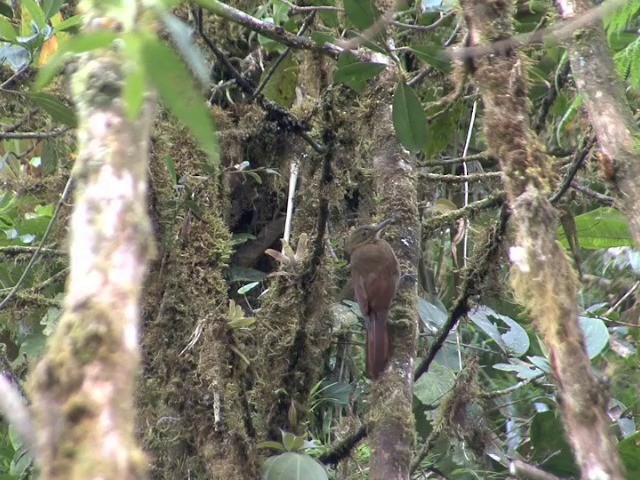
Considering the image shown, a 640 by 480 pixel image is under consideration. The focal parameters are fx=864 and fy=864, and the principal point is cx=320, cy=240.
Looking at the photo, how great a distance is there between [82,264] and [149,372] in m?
2.87

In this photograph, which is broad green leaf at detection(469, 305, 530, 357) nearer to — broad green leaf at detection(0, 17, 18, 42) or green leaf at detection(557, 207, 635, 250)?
green leaf at detection(557, 207, 635, 250)

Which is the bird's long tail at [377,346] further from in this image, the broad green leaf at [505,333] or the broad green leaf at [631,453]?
the broad green leaf at [631,453]

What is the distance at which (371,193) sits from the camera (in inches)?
184

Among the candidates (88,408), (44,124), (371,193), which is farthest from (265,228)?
(88,408)

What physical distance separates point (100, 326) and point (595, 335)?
126 inches

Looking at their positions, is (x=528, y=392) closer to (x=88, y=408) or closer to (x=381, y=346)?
(x=381, y=346)

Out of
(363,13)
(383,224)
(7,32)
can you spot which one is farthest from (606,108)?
(7,32)

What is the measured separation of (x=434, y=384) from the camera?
4.46m

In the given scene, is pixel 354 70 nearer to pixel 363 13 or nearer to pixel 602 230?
pixel 363 13

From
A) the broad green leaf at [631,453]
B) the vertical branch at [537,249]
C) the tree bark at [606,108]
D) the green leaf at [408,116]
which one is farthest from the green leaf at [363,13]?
the broad green leaf at [631,453]

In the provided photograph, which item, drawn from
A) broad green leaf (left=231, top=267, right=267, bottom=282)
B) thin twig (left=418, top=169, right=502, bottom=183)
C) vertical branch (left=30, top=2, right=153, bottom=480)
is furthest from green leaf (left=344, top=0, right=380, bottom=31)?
vertical branch (left=30, top=2, right=153, bottom=480)

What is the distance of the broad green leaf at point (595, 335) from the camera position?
3730mm

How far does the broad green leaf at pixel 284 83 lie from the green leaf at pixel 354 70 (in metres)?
1.06

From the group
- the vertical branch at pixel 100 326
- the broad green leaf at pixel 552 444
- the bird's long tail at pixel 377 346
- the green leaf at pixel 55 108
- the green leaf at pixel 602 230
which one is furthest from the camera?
Result: the broad green leaf at pixel 552 444
